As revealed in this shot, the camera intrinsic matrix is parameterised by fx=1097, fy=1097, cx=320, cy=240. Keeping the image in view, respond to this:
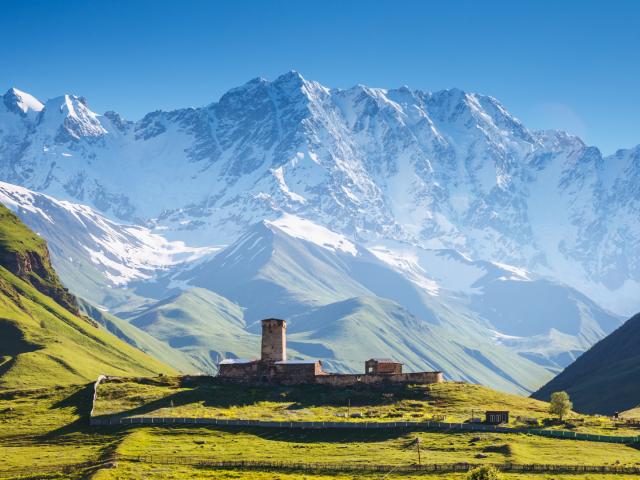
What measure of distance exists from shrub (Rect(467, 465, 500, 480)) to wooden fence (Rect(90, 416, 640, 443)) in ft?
102

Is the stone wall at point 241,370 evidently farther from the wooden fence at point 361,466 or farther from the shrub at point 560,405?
the shrub at point 560,405

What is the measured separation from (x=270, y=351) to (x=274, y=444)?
146 feet

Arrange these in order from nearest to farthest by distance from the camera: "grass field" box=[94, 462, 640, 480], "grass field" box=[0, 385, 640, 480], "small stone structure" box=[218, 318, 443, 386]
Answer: "grass field" box=[94, 462, 640, 480] → "grass field" box=[0, 385, 640, 480] → "small stone structure" box=[218, 318, 443, 386]

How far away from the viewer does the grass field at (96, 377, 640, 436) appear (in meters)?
166

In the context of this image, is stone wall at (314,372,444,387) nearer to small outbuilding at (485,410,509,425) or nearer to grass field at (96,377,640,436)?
grass field at (96,377,640,436)

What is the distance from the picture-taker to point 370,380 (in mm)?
187000

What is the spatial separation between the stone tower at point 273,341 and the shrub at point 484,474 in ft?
246

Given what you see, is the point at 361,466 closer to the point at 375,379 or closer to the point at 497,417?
the point at 497,417

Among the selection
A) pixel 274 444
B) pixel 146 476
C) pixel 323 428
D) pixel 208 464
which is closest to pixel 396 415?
pixel 323 428

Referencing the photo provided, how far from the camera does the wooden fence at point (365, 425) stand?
152 m

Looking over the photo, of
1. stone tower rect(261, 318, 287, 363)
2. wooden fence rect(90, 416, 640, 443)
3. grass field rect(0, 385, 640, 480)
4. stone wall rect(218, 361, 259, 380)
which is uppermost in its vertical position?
stone tower rect(261, 318, 287, 363)

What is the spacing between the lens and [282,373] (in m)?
191

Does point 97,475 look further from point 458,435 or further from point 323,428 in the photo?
point 458,435

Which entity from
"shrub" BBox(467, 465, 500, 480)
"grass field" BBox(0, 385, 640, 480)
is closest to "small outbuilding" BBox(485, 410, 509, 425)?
"grass field" BBox(0, 385, 640, 480)
